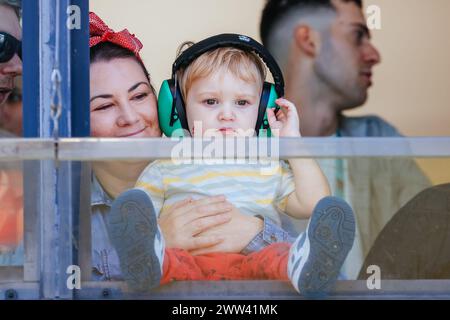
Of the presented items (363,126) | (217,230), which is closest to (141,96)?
(217,230)

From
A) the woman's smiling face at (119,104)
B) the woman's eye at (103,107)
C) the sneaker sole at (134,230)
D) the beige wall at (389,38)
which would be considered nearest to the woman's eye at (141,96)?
the woman's smiling face at (119,104)

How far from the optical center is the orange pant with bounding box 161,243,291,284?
9.43ft

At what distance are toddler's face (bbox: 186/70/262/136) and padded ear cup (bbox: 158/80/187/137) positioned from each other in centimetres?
6

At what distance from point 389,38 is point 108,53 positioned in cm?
126

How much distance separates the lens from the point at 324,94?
13.0ft

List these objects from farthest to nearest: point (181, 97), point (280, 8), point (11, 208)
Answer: point (280, 8) < point (181, 97) < point (11, 208)

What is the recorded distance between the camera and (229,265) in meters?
2.91

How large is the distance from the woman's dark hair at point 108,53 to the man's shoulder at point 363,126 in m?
0.91

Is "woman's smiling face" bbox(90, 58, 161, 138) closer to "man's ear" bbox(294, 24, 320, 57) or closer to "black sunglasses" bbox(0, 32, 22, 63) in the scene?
"black sunglasses" bbox(0, 32, 22, 63)

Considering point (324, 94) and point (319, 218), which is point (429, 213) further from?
point (324, 94)

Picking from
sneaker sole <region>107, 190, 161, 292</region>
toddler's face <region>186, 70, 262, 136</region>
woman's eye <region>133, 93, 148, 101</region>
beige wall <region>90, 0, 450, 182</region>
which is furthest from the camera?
beige wall <region>90, 0, 450, 182</region>

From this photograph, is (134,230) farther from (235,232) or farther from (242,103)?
(242,103)

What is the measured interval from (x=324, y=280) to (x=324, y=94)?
1.34 m

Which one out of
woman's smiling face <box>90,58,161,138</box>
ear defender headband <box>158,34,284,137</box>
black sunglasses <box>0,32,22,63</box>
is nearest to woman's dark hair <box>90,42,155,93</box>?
woman's smiling face <box>90,58,161,138</box>
